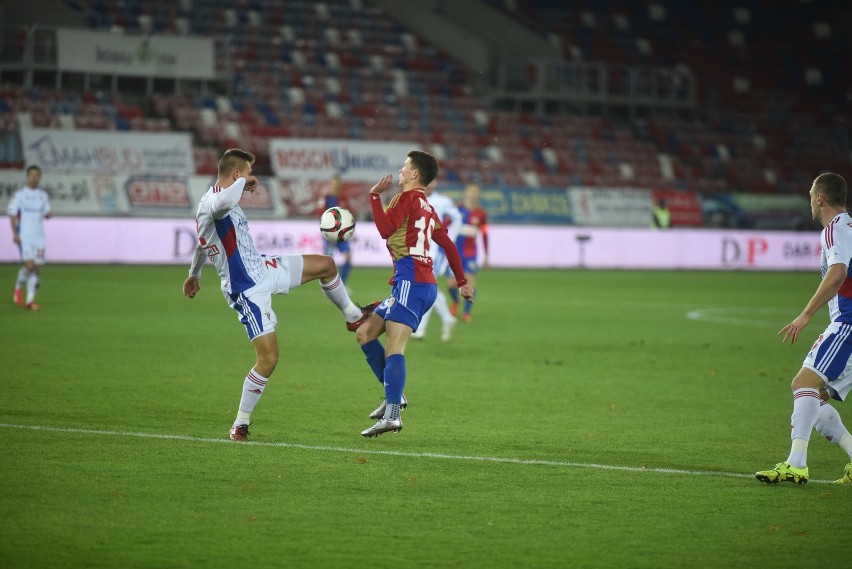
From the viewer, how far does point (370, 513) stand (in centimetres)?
685

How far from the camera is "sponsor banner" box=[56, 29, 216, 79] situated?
3538cm

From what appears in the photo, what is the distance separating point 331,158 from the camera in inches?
1458

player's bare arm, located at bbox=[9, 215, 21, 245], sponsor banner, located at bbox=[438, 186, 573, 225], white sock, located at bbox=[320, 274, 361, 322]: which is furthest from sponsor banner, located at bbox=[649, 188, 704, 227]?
white sock, located at bbox=[320, 274, 361, 322]

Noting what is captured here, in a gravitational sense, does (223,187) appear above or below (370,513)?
above

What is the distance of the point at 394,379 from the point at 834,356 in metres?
3.09

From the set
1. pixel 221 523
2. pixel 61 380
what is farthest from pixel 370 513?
pixel 61 380

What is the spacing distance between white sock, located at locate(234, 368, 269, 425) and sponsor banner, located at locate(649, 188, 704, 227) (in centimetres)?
3154

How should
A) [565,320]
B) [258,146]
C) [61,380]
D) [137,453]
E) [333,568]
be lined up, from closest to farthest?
[333,568] < [137,453] < [61,380] < [565,320] < [258,146]

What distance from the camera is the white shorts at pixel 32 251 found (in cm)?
1931

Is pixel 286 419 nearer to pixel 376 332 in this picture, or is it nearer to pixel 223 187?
pixel 376 332

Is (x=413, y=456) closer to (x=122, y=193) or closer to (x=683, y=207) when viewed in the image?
(x=122, y=193)

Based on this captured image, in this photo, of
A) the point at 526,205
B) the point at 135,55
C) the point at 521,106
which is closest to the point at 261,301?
the point at 526,205

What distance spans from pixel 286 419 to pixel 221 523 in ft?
11.6

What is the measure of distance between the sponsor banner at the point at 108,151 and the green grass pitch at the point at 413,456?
649 inches
